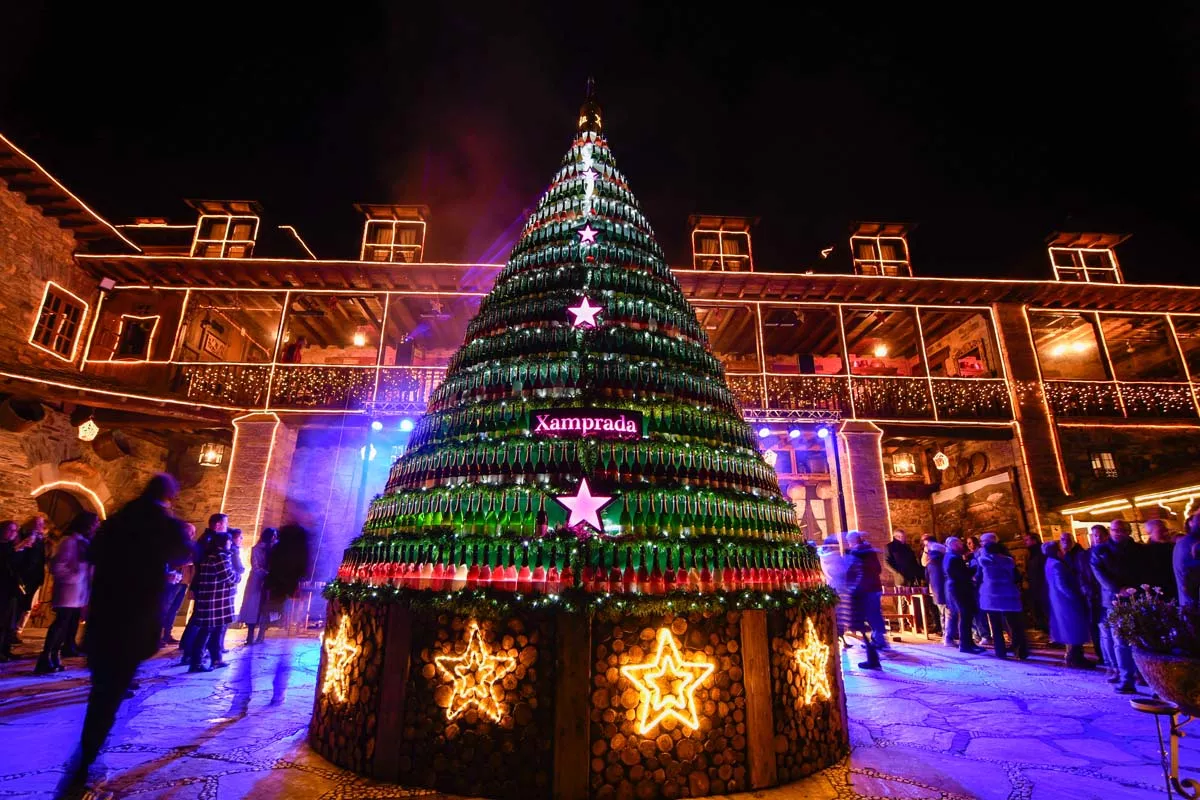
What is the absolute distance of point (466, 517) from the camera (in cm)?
312

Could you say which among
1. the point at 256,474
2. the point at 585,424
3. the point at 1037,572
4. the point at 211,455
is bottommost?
the point at 1037,572

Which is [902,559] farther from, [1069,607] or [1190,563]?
[1190,563]

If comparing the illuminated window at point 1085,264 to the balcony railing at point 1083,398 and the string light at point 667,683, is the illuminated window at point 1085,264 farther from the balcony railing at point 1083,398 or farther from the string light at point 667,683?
the string light at point 667,683

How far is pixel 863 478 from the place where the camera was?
36.8 feet

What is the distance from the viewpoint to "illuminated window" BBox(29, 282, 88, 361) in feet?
35.0

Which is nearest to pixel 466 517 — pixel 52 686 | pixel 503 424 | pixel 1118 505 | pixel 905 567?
pixel 503 424

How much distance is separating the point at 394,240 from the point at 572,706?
45.5 feet

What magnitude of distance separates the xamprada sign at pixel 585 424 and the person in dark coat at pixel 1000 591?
637 cm

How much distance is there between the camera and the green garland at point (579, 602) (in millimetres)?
2670

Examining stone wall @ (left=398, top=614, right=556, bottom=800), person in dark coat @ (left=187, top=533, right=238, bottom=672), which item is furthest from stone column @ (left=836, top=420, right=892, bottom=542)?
person in dark coat @ (left=187, top=533, right=238, bottom=672)

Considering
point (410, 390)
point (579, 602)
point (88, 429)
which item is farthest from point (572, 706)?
point (88, 429)

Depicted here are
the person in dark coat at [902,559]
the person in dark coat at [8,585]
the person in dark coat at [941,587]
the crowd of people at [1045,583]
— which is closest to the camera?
the crowd of people at [1045,583]

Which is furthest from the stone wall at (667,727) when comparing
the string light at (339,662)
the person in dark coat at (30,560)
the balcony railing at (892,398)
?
the balcony railing at (892,398)

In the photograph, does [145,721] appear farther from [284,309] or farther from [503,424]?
[284,309]
